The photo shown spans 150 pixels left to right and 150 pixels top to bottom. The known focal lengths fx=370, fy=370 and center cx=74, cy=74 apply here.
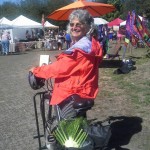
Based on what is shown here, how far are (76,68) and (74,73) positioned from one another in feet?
0.19

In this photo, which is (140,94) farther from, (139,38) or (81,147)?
(139,38)

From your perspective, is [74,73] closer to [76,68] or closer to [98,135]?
[76,68]

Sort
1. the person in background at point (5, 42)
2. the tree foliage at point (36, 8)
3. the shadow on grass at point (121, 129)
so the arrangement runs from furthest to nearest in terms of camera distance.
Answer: the tree foliage at point (36, 8) < the person in background at point (5, 42) < the shadow on grass at point (121, 129)

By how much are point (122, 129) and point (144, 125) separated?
0.42m

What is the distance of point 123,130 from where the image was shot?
5.76 metres

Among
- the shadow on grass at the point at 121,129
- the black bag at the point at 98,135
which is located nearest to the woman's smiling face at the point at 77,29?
the black bag at the point at 98,135

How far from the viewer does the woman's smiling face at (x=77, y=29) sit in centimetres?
407

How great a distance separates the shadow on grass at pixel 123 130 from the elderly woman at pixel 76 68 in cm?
144

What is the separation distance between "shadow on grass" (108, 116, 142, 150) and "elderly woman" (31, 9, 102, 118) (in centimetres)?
144

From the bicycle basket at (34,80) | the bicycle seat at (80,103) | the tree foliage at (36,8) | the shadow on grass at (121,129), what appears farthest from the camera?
the tree foliage at (36,8)

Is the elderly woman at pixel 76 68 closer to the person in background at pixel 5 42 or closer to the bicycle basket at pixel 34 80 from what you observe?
the bicycle basket at pixel 34 80

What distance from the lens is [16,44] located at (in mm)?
27359

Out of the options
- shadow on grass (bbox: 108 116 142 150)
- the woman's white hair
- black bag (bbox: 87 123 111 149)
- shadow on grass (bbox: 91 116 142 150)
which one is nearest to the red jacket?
the woman's white hair

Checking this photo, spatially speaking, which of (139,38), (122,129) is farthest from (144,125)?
(139,38)
